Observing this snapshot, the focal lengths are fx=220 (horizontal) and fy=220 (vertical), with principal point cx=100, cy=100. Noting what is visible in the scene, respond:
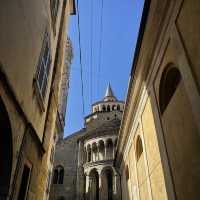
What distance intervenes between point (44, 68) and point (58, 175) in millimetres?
24170

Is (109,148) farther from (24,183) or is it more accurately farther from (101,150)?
(24,183)

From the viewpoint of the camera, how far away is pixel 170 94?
215 inches

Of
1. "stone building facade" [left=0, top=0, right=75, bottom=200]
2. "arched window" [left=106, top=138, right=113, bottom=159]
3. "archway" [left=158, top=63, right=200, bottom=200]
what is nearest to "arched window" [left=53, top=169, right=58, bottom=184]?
"arched window" [left=106, top=138, right=113, bottom=159]

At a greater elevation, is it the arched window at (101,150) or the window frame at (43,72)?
the arched window at (101,150)

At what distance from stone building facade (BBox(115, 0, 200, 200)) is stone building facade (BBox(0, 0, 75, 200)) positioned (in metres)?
2.78

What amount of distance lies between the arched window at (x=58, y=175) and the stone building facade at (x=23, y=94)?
22.0 m

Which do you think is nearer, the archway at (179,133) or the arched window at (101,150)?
the archway at (179,133)

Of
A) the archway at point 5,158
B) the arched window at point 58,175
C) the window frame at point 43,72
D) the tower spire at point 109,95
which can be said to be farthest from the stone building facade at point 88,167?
the archway at point 5,158

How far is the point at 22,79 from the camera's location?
4.66 metres

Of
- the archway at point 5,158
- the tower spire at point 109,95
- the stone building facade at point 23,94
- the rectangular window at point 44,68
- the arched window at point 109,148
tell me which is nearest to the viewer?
the stone building facade at point 23,94

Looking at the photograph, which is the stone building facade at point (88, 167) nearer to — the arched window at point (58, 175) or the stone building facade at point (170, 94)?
the arched window at point (58, 175)

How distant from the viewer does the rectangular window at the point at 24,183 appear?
5145 millimetres

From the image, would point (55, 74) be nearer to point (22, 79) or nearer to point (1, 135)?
point (22, 79)

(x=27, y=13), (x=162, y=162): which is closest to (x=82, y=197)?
(x=162, y=162)
